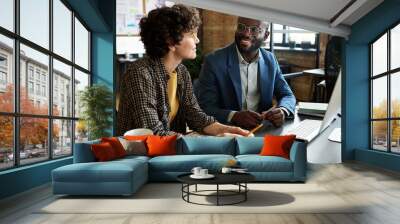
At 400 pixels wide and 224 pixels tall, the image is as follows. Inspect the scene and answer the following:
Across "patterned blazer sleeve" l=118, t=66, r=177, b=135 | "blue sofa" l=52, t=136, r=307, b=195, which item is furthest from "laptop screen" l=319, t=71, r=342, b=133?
"patterned blazer sleeve" l=118, t=66, r=177, b=135

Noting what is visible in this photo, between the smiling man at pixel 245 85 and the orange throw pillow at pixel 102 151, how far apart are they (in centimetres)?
350

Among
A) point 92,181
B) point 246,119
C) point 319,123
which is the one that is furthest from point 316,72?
point 92,181

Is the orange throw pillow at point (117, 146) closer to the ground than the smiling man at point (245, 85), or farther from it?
closer to the ground

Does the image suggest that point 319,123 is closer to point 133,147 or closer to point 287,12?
point 287,12

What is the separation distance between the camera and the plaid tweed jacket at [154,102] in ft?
25.2

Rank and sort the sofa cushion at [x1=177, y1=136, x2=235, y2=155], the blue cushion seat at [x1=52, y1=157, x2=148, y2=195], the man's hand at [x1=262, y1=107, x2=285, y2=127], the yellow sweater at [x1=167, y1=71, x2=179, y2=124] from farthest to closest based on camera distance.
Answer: the man's hand at [x1=262, y1=107, x2=285, y2=127], the yellow sweater at [x1=167, y1=71, x2=179, y2=124], the sofa cushion at [x1=177, y1=136, x2=235, y2=155], the blue cushion seat at [x1=52, y1=157, x2=148, y2=195]

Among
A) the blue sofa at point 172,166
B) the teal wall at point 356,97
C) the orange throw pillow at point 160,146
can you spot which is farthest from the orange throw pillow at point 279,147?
the teal wall at point 356,97

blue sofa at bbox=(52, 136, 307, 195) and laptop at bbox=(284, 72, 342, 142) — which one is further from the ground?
laptop at bbox=(284, 72, 342, 142)

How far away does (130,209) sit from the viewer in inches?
162

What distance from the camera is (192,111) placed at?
8406 millimetres

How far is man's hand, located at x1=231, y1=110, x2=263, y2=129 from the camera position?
8.76 meters

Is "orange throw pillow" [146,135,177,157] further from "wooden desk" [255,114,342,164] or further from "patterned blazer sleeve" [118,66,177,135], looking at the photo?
"wooden desk" [255,114,342,164]

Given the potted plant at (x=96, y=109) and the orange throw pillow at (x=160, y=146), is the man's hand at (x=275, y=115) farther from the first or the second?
the potted plant at (x=96, y=109)

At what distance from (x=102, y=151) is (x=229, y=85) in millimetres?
4011
